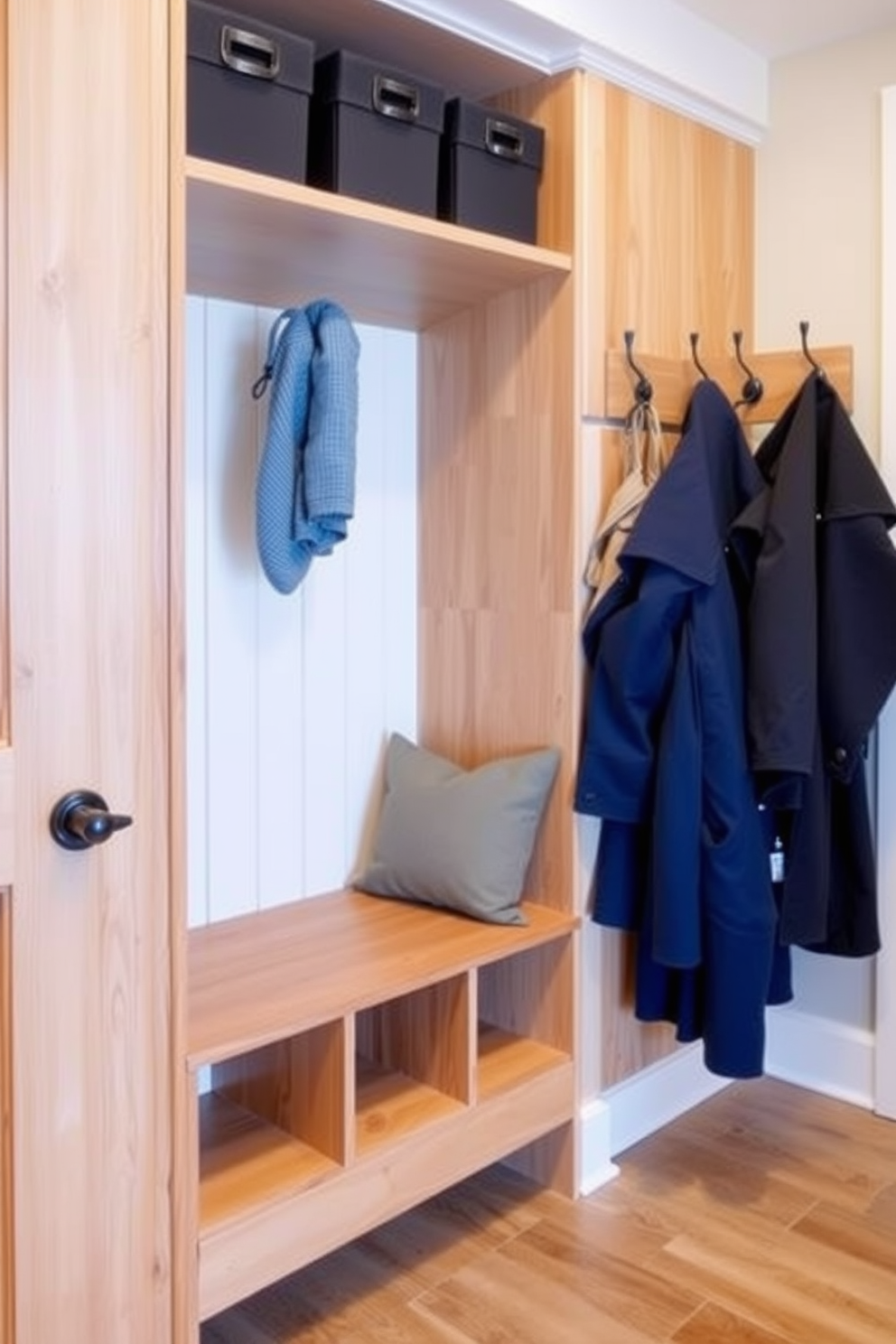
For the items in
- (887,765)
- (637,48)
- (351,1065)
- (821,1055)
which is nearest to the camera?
(351,1065)

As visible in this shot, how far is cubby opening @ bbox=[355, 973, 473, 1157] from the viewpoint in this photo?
1.98 metres

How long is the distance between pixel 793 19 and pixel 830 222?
41cm

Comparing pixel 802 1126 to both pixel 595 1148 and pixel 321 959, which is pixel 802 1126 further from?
pixel 321 959

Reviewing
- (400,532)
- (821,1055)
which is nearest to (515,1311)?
(821,1055)

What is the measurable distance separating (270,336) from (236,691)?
0.66m

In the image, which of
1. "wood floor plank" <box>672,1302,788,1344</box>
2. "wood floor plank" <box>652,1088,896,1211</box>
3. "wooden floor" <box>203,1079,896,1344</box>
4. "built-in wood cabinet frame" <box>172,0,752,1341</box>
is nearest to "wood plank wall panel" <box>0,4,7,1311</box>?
"built-in wood cabinet frame" <box>172,0,752,1341</box>

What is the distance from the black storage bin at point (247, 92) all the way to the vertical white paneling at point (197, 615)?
0.41m

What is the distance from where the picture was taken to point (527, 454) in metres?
2.25

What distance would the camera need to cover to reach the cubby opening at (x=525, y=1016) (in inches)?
86.2

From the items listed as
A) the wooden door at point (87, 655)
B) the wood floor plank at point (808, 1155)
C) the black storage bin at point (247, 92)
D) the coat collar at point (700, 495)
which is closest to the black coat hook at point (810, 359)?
the coat collar at point (700, 495)

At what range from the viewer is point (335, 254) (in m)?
1.93

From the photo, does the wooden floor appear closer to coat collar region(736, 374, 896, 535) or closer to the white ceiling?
coat collar region(736, 374, 896, 535)

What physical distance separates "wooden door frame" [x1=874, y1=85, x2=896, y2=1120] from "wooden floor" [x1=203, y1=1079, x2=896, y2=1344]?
173 millimetres

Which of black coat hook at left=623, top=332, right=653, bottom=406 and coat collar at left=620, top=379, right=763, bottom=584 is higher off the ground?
black coat hook at left=623, top=332, right=653, bottom=406
